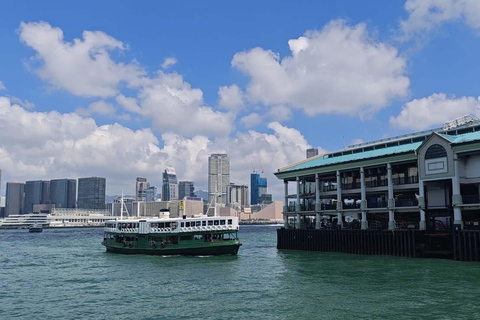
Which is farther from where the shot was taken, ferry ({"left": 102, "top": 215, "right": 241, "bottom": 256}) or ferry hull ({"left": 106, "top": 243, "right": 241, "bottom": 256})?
ferry ({"left": 102, "top": 215, "right": 241, "bottom": 256})

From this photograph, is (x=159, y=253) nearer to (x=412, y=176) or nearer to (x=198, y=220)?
(x=198, y=220)

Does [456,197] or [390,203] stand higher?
[456,197]

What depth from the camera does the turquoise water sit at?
1396 inches

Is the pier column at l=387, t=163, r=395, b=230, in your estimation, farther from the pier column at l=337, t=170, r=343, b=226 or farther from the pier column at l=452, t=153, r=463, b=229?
the pier column at l=337, t=170, r=343, b=226

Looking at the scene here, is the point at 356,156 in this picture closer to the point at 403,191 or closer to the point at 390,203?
the point at 403,191

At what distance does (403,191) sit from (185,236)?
36.7 metres

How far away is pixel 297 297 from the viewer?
4075cm

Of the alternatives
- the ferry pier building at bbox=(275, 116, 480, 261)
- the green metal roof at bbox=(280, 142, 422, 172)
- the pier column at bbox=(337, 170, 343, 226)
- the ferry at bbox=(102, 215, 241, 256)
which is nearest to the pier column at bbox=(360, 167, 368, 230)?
the ferry pier building at bbox=(275, 116, 480, 261)

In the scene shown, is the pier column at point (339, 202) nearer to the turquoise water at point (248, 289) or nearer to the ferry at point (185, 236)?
the turquoise water at point (248, 289)

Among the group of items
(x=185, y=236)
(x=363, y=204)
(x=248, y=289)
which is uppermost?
(x=363, y=204)

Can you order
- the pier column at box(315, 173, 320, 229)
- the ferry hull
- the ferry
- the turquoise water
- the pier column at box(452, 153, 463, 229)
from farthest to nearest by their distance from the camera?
the pier column at box(315, 173, 320, 229), the ferry, the ferry hull, the pier column at box(452, 153, 463, 229), the turquoise water

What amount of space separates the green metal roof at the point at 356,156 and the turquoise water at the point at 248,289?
17.9 meters

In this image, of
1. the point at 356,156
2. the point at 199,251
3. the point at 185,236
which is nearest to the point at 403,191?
the point at 356,156

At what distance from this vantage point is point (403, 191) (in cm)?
7769
